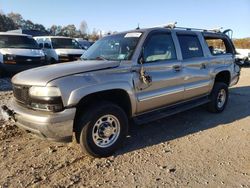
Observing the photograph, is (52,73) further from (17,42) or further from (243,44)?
(243,44)

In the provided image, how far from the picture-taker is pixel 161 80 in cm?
492

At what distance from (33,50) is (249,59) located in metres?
14.6

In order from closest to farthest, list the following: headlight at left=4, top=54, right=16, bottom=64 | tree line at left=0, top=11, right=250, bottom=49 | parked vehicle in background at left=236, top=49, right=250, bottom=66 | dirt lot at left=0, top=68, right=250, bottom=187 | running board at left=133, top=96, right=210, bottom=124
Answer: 1. dirt lot at left=0, top=68, right=250, bottom=187
2. running board at left=133, top=96, right=210, bottom=124
3. headlight at left=4, top=54, right=16, bottom=64
4. parked vehicle in background at left=236, top=49, right=250, bottom=66
5. tree line at left=0, top=11, right=250, bottom=49

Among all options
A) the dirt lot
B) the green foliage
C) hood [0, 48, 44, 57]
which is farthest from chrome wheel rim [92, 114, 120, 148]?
the green foliage

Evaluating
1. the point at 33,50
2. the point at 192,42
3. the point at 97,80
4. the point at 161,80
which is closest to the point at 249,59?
the point at 33,50

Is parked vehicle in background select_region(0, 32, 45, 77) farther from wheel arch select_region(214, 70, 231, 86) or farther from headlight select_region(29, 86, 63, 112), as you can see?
headlight select_region(29, 86, 63, 112)

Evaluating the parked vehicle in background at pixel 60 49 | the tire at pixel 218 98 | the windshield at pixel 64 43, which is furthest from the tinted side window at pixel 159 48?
the windshield at pixel 64 43

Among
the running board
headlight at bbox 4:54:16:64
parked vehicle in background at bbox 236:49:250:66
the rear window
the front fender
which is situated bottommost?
parked vehicle in background at bbox 236:49:250:66

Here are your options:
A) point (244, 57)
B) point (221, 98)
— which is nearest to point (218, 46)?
point (221, 98)

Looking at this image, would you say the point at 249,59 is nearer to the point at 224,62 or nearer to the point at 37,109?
the point at 224,62

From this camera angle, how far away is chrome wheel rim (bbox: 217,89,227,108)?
22.3 feet

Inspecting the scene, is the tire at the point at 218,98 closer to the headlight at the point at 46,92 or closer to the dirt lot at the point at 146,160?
the dirt lot at the point at 146,160

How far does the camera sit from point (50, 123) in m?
3.68

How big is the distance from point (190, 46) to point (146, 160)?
2666 mm
